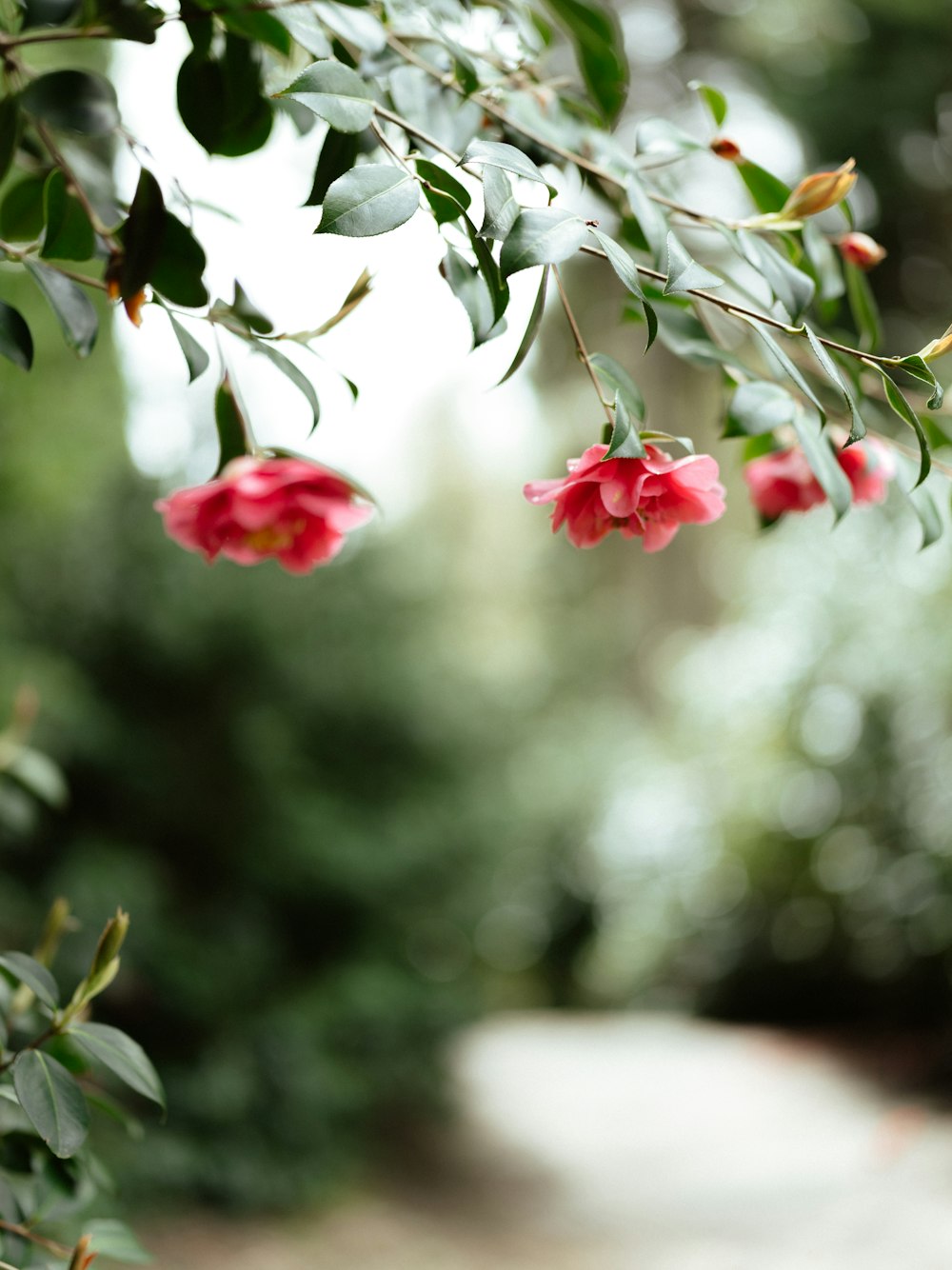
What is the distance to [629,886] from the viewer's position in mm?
4309

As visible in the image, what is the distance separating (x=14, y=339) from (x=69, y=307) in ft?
0.13

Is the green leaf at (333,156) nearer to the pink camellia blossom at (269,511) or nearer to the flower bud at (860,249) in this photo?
the pink camellia blossom at (269,511)

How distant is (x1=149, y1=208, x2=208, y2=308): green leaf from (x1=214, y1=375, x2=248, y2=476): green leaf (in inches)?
1.9

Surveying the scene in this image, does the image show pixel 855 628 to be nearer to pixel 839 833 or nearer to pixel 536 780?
pixel 839 833

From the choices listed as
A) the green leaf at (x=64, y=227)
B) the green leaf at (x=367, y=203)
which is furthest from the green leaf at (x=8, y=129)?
the green leaf at (x=367, y=203)

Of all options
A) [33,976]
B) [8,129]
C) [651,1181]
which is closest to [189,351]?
[8,129]

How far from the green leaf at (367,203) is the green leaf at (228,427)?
17cm

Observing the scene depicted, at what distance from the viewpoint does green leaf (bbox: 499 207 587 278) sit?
0.48m

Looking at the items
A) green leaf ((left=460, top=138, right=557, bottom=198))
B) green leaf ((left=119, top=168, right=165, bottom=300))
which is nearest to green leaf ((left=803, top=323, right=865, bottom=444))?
green leaf ((left=460, top=138, right=557, bottom=198))

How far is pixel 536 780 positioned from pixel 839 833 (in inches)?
42.1

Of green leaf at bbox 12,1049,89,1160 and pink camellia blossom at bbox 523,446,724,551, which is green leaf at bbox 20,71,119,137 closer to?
pink camellia blossom at bbox 523,446,724,551

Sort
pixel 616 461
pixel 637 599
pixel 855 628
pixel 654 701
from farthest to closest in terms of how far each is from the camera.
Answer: pixel 637 599 < pixel 654 701 < pixel 855 628 < pixel 616 461

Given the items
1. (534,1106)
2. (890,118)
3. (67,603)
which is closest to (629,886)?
(534,1106)

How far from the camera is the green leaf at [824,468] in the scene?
1.87 ft
